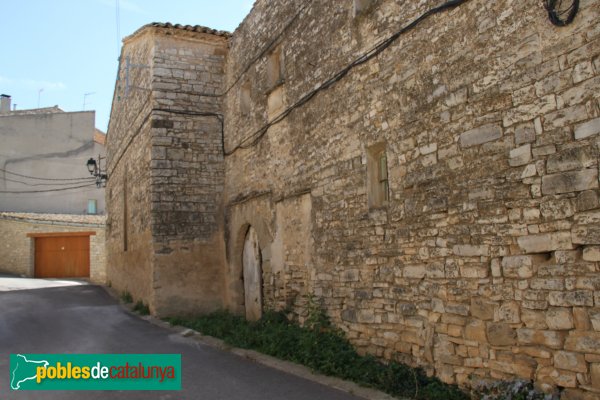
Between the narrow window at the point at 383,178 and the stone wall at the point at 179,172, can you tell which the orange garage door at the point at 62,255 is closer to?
the stone wall at the point at 179,172

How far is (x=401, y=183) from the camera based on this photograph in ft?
17.4

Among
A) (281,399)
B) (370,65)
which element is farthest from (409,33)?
(281,399)

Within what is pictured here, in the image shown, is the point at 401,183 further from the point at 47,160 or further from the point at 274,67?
the point at 47,160

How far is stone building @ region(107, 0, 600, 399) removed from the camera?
364 cm

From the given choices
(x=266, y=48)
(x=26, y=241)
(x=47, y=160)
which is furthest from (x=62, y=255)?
(x=266, y=48)

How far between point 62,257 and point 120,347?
18.6 metres

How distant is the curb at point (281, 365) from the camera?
488 centimetres

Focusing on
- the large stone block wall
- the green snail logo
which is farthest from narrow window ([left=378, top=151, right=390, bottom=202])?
the green snail logo

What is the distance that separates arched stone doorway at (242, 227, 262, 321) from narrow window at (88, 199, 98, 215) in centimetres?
1996

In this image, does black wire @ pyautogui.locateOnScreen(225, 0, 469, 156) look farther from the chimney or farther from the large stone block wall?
the chimney

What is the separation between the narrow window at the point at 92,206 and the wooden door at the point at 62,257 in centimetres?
336

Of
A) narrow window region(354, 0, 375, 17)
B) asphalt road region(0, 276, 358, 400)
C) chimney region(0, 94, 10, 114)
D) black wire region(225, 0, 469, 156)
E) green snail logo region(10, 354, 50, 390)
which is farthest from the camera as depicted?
chimney region(0, 94, 10, 114)

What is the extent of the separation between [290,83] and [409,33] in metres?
2.85

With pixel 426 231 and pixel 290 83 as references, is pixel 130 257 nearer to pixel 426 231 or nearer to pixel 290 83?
pixel 290 83
